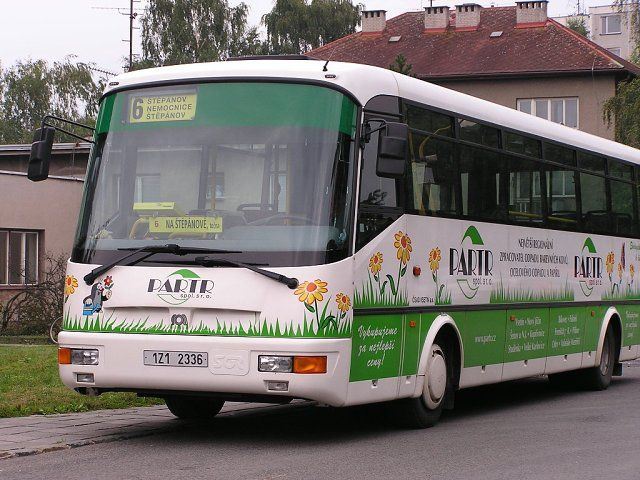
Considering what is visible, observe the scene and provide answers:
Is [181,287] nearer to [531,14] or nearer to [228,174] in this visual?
[228,174]

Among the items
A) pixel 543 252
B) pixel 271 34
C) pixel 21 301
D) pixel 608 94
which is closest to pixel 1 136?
pixel 271 34

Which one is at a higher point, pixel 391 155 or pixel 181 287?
pixel 391 155

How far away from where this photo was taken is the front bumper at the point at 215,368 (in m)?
10.3

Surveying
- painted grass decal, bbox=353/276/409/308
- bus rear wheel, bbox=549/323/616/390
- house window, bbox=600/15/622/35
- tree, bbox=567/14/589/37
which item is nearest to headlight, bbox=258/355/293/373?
painted grass decal, bbox=353/276/409/308

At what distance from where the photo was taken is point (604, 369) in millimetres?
17547

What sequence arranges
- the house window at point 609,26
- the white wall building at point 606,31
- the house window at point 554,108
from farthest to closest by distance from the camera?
the house window at point 609,26, the white wall building at point 606,31, the house window at point 554,108

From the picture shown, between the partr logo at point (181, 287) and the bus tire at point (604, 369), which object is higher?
the partr logo at point (181, 287)

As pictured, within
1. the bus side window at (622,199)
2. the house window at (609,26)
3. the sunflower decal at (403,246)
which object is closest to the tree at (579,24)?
the house window at (609,26)

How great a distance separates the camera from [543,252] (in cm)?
1530

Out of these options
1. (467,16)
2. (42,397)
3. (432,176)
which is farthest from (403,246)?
(467,16)

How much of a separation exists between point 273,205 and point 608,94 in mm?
47904

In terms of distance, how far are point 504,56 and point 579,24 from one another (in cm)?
5390

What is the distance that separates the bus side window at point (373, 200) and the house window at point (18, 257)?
896 inches

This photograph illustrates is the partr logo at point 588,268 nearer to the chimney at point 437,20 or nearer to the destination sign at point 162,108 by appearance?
the destination sign at point 162,108
